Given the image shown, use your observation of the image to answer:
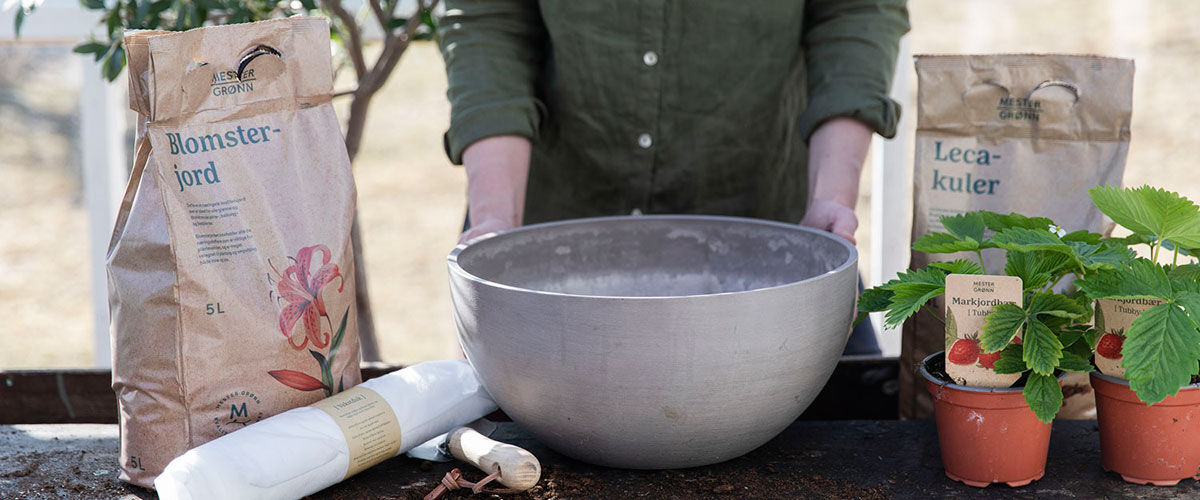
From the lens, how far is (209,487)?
90 cm

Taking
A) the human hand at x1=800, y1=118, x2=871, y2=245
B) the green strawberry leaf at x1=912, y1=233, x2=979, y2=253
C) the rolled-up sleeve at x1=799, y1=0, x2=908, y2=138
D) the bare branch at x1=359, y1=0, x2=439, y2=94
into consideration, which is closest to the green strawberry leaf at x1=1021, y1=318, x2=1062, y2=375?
the green strawberry leaf at x1=912, y1=233, x2=979, y2=253

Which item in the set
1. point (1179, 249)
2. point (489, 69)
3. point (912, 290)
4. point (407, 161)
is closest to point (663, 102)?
point (489, 69)

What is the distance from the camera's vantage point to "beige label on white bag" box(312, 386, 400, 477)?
1.00 metres

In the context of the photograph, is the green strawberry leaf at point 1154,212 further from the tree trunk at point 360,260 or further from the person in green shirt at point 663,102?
the tree trunk at point 360,260

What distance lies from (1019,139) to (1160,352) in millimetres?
360

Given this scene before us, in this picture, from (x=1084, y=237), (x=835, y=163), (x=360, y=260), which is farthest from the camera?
(x=360, y=260)

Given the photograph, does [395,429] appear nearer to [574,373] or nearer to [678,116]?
[574,373]

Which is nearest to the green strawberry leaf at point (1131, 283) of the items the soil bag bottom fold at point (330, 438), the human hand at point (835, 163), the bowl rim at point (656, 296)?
the bowl rim at point (656, 296)

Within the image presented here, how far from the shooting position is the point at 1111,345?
3.21 ft

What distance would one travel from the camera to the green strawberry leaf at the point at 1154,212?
96 centimetres

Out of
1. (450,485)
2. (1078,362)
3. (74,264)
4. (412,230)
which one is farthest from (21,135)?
(1078,362)

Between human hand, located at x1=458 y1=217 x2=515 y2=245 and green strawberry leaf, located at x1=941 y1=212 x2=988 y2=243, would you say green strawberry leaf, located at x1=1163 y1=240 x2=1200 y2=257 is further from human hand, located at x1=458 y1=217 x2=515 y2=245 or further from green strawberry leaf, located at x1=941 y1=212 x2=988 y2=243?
human hand, located at x1=458 y1=217 x2=515 y2=245

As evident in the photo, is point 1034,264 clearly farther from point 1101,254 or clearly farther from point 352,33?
point 352,33

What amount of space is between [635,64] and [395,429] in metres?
0.66
